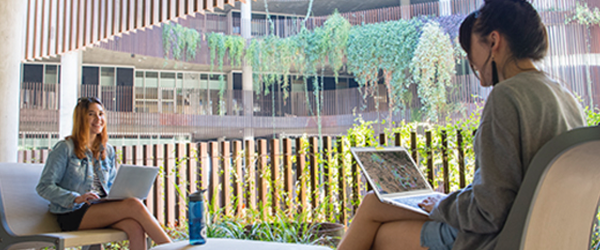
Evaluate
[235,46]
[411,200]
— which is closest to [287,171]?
[411,200]

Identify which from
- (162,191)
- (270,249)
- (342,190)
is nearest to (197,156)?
(162,191)

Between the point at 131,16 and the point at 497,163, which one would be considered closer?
the point at 497,163

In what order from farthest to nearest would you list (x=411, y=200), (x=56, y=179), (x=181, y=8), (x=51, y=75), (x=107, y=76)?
(x=107, y=76) → (x=51, y=75) → (x=181, y=8) → (x=56, y=179) → (x=411, y=200)

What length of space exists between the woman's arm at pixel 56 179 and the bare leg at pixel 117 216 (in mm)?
143

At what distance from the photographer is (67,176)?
3084 millimetres

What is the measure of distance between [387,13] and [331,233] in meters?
11.3

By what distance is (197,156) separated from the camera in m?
5.46

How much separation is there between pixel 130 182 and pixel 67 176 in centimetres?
63

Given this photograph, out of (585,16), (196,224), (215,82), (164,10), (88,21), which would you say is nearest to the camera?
(196,224)

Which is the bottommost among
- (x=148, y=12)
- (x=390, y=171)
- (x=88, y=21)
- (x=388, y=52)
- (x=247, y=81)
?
(x=390, y=171)

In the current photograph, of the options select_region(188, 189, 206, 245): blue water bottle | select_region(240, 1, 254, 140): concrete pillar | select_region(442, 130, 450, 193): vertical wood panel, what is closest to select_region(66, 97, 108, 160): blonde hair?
select_region(188, 189, 206, 245): blue water bottle

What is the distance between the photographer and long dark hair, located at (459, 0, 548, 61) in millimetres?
1373

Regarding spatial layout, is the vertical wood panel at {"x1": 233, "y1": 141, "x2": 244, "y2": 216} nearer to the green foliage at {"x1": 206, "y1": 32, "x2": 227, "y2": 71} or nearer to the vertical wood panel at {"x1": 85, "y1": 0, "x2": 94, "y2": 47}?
the vertical wood panel at {"x1": 85, "y1": 0, "x2": 94, "y2": 47}

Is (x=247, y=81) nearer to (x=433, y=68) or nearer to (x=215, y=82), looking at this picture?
(x=215, y=82)
